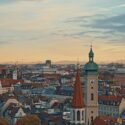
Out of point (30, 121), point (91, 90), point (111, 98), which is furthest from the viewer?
point (111, 98)

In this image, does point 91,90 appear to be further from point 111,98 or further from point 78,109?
point 111,98

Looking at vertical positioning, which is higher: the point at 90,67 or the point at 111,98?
the point at 90,67

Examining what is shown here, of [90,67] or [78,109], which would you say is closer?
[78,109]

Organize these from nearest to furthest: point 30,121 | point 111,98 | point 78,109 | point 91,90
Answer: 1. point 78,109
2. point 91,90
3. point 30,121
4. point 111,98

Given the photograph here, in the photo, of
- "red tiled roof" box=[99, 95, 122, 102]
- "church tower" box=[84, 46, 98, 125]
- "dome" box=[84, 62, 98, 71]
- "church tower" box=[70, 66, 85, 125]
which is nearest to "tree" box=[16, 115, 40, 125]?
"church tower" box=[84, 46, 98, 125]

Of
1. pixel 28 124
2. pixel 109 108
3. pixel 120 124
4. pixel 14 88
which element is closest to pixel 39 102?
pixel 109 108

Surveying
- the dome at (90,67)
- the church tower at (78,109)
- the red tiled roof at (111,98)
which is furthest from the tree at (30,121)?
the red tiled roof at (111,98)

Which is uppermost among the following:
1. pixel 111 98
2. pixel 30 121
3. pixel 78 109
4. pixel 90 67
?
pixel 90 67

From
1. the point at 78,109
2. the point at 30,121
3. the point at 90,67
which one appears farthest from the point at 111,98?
the point at 78,109

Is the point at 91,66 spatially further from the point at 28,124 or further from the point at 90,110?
the point at 28,124
